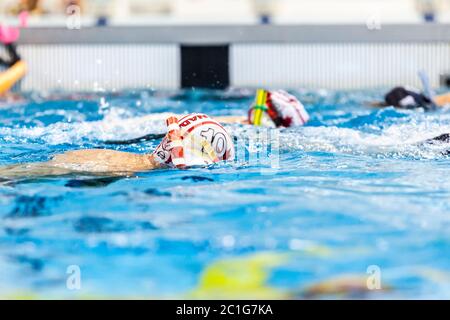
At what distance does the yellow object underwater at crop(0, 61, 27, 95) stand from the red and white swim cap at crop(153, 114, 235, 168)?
481 cm

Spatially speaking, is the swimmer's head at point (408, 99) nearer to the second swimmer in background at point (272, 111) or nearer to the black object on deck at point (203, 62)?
the second swimmer in background at point (272, 111)

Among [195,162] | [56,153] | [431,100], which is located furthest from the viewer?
[431,100]

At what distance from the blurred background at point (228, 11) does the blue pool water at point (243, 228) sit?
206 inches

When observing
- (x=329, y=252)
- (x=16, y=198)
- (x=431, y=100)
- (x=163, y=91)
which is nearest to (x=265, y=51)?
(x=163, y=91)

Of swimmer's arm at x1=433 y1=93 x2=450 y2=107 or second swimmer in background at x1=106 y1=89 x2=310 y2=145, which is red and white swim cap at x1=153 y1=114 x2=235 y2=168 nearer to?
second swimmer in background at x1=106 y1=89 x2=310 y2=145

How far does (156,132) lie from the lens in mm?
5422

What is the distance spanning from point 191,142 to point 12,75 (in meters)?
5.24

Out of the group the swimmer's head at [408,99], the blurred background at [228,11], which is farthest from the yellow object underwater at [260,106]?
the blurred background at [228,11]

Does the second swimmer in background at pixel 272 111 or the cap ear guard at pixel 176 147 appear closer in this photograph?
the cap ear guard at pixel 176 147

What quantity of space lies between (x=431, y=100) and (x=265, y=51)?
10.7 ft

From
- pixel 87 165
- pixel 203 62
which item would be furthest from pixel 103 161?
pixel 203 62

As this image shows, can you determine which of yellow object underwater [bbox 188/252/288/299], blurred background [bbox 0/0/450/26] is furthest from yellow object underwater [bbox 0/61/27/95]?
yellow object underwater [bbox 188/252/288/299]

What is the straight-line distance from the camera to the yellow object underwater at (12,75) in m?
8.30

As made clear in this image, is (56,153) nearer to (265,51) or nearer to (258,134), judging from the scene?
(258,134)
